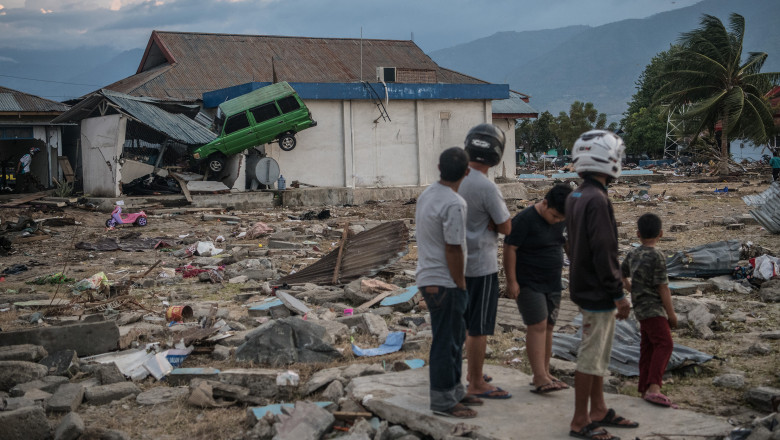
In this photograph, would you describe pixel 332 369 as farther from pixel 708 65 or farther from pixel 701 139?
pixel 701 139

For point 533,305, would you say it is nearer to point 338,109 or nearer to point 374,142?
point 338,109

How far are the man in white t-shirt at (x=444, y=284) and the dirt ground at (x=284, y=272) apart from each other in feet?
4.46

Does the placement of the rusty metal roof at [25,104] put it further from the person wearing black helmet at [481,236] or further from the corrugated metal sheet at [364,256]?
the person wearing black helmet at [481,236]

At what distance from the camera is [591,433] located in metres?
3.72

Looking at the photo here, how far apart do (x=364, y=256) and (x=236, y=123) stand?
13.4 metres

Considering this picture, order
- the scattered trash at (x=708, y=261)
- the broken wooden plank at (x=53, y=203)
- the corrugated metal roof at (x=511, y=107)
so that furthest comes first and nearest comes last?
1. the corrugated metal roof at (x=511, y=107)
2. the broken wooden plank at (x=53, y=203)
3. the scattered trash at (x=708, y=261)

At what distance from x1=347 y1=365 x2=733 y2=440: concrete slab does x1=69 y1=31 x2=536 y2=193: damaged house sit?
17859 mm

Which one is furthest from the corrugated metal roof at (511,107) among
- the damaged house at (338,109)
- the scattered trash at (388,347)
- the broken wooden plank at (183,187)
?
the scattered trash at (388,347)

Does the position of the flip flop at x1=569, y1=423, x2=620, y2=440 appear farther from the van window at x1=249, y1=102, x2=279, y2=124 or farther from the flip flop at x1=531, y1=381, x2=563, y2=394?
the van window at x1=249, y1=102, x2=279, y2=124

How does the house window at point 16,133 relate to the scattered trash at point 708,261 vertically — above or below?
above

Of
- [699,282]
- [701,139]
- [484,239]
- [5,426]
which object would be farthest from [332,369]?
[701,139]

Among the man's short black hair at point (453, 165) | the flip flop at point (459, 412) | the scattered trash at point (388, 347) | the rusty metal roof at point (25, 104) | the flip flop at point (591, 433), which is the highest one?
the rusty metal roof at point (25, 104)

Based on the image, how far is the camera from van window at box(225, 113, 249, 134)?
21578 millimetres

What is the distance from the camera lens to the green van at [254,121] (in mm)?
21453
